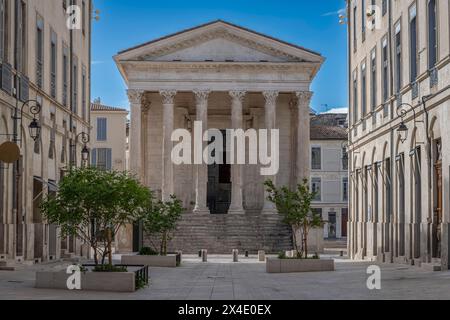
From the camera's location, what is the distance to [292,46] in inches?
2414

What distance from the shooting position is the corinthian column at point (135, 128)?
6172 cm

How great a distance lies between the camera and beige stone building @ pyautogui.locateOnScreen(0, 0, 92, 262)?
3170 centimetres

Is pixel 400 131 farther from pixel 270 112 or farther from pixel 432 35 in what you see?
pixel 270 112

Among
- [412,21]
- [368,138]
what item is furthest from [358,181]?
[412,21]

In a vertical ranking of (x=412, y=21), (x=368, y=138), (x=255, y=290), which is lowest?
(x=255, y=290)

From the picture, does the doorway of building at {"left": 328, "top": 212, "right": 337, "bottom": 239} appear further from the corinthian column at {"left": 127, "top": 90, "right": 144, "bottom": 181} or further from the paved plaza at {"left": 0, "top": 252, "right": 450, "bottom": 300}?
the paved plaza at {"left": 0, "top": 252, "right": 450, "bottom": 300}

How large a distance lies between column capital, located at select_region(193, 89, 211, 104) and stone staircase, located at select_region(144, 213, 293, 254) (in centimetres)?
784

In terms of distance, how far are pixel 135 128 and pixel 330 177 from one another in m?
32.6

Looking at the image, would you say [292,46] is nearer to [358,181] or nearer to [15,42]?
[358,181]

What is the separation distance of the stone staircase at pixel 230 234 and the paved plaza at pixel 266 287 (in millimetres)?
25930

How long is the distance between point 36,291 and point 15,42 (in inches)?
559
